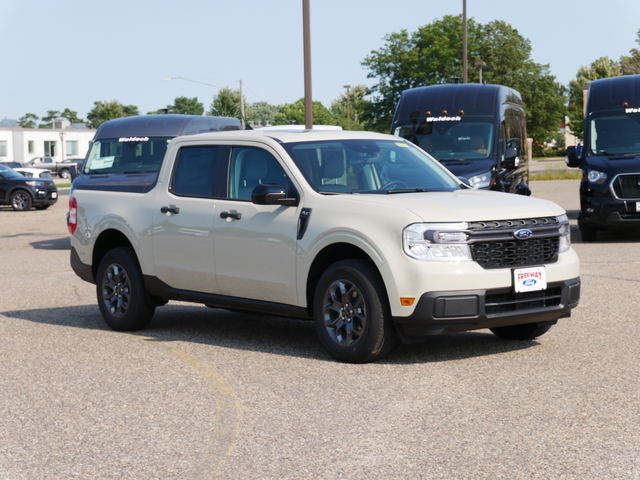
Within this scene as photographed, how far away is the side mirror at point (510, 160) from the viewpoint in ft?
54.2

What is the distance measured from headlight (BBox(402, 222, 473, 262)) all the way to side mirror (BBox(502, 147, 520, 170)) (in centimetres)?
987

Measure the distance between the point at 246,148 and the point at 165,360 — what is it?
75.6 inches

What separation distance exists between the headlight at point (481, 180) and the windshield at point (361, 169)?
25.3 feet

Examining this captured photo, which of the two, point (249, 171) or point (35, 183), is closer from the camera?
point (249, 171)

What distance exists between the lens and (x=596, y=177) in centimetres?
1658

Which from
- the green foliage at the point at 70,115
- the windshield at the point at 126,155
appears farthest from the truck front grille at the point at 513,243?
the green foliage at the point at 70,115

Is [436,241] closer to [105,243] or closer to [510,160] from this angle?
[105,243]

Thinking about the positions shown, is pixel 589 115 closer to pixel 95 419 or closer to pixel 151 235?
pixel 151 235

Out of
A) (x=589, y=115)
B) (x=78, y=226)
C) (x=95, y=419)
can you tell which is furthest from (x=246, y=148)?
(x=589, y=115)

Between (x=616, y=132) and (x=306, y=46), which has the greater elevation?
(x=306, y=46)

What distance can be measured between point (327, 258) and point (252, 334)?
5.32 feet

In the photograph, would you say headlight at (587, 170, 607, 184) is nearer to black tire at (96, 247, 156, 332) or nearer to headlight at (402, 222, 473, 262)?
black tire at (96, 247, 156, 332)

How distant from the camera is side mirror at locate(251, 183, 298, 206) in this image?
7605 millimetres

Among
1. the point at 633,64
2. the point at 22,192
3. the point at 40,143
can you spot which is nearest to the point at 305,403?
the point at 22,192
